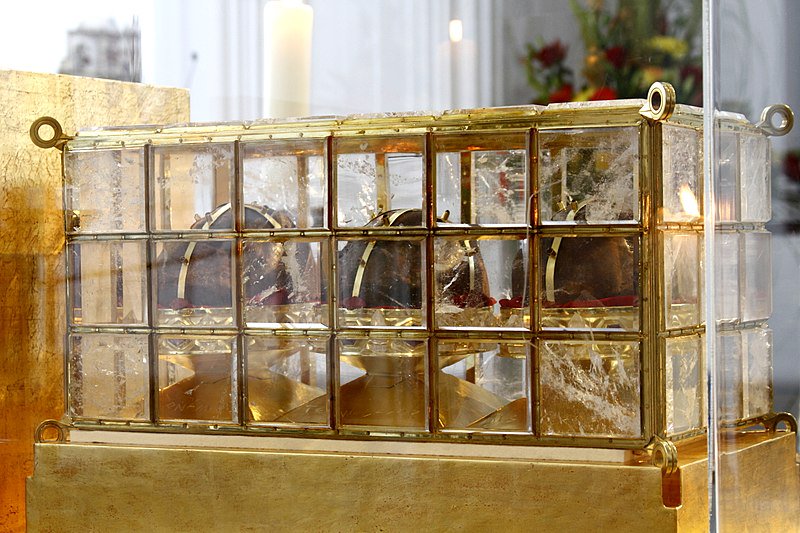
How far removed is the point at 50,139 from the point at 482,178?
0.53 metres

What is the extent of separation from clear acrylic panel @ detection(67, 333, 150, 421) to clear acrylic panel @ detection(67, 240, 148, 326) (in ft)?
0.07

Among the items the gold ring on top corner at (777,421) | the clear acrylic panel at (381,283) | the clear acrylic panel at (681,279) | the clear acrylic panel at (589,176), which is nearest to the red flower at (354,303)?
the clear acrylic panel at (381,283)

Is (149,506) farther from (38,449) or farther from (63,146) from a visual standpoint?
(63,146)

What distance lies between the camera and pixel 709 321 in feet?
3.02

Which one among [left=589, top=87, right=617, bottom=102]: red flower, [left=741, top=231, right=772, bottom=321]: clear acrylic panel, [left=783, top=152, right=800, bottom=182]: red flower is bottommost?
[left=741, top=231, right=772, bottom=321]: clear acrylic panel

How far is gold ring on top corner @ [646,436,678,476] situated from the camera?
0.96m

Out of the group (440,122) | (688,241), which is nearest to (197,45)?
(440,122)

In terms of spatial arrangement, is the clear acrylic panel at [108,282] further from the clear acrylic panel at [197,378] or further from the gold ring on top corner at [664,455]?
the gold ring on top corner at [664,455]

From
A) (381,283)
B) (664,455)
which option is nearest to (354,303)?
(381,283)

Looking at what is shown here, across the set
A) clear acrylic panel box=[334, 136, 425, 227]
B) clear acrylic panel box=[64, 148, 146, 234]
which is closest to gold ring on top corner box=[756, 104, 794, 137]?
clear acrylic panel box=[334, 136, 425, 227]

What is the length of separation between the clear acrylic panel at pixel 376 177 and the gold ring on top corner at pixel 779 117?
34cm

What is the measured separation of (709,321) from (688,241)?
13 centimetres

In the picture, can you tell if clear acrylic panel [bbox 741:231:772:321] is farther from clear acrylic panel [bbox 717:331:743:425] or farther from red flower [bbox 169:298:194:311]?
red flower [bbox 169:298:194:311]

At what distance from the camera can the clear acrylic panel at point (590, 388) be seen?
99 cm
